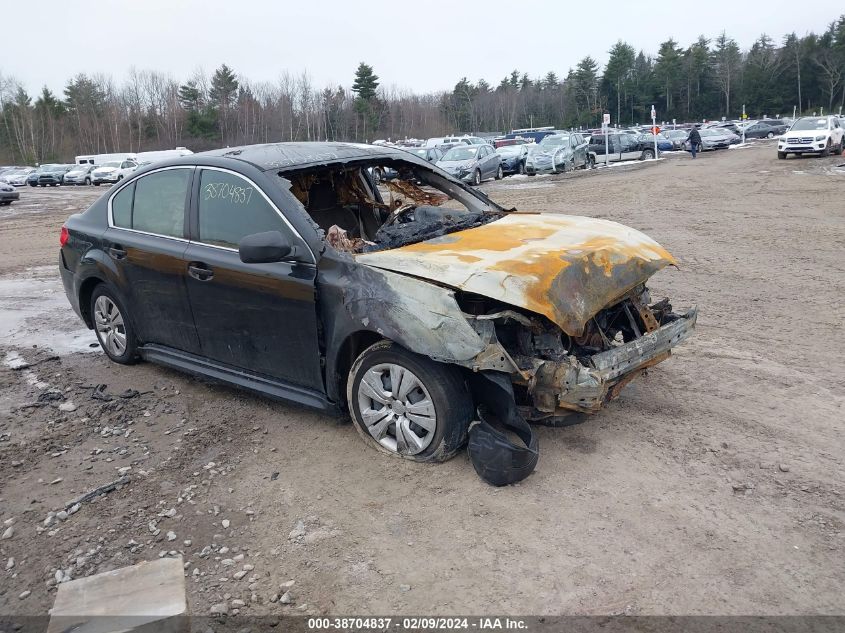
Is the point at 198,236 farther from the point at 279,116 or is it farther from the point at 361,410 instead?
the point at 279,116

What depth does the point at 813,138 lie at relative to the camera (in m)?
26.3

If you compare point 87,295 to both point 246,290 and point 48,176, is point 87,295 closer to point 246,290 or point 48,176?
point 246,290

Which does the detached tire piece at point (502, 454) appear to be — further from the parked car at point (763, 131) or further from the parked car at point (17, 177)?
the parked car at point (763, 131)

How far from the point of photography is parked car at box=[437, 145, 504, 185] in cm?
2598

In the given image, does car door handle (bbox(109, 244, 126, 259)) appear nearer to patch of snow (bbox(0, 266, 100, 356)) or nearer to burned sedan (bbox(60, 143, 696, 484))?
burned sedan (bbox(60, 143, 696, 484))

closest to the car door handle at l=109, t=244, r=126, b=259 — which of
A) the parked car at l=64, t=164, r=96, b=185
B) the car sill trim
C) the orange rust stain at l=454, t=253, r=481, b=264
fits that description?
the car sill trim

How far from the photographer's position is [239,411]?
5.02 metres

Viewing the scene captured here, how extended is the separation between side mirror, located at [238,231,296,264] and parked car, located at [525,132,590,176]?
26086mm

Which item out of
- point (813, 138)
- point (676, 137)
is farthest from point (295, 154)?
point (676, 137)

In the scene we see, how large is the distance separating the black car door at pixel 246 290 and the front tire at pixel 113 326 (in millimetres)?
1070

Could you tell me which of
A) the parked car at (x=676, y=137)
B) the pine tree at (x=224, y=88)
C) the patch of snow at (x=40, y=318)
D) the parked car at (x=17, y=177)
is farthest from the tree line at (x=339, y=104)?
the patch of snow at (x=40, y=318)

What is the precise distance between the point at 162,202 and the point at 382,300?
2279 mm

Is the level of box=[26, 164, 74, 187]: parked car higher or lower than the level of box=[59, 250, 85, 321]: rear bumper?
higher

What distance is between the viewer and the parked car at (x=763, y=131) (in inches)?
2103
